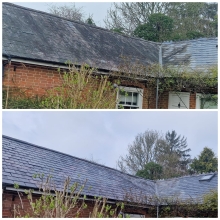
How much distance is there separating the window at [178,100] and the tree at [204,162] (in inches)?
452

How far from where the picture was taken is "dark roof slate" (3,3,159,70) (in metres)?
11.2

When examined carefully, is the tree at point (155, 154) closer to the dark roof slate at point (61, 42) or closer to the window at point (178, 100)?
the window at point (178, 100)

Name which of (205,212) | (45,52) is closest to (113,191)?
(205,212)

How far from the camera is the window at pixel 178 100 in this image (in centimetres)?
1428

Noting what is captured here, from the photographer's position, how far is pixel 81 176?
1191 centimetres

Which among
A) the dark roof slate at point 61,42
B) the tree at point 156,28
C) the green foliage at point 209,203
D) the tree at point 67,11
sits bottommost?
the green foliage at point 209,203

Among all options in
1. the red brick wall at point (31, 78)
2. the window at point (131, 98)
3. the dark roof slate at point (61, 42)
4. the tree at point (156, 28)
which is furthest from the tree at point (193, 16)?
the red brick wall at point (31, 78)

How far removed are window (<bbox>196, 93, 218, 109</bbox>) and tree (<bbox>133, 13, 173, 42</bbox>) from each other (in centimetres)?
1086

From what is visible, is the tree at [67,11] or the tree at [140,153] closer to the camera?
the tree at [140,153]

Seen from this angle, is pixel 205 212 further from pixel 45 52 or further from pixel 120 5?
pixel 120 5

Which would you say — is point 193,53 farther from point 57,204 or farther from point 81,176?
point 57,204

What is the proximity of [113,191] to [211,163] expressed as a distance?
562 inches

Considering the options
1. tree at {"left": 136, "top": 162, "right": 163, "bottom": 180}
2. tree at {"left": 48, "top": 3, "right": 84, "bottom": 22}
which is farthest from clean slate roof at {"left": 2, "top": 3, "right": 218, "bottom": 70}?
tree at {"left": 48, "top": 3, "right": 84, "bottom": 22}

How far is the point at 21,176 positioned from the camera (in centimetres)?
936
